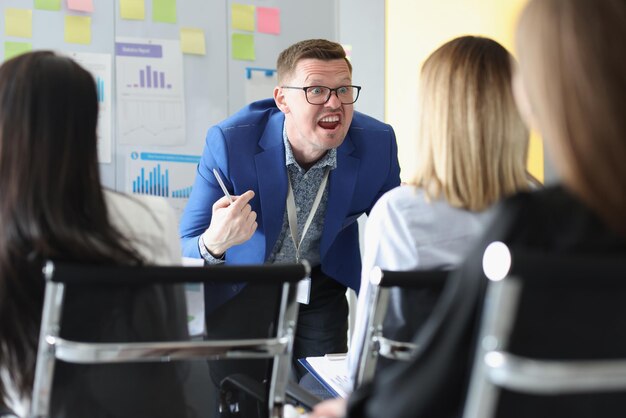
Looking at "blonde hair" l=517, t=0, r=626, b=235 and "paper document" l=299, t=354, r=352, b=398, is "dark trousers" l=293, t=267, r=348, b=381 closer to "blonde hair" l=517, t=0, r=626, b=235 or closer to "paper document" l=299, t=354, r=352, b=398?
"paper document" l=299, t=354, r=352, b=398

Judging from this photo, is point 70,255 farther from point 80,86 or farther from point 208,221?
point 208,221

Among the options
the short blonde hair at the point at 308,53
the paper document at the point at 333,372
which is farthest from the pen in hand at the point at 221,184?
the paper document at the point at 333,372

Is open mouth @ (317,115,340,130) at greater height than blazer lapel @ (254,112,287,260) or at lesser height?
greater

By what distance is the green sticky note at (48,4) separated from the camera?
11.3ft

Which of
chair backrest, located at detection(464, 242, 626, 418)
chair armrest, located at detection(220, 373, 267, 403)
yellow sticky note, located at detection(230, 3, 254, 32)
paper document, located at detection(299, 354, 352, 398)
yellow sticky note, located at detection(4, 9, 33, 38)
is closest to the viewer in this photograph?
chair backrest, located at detection(464, 242, 626, 418)

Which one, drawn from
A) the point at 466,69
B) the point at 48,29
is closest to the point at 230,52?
the point at 48,29

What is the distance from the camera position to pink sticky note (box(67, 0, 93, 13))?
11.4ft

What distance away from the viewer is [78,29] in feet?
11.5

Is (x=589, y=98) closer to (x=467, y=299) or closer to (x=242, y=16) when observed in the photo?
(x=467, y=299)

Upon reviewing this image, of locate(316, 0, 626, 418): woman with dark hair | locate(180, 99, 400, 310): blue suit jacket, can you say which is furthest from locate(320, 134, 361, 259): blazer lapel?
locate(316, 0, 626, 418): woman with dark hair

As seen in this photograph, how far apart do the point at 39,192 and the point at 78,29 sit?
98.8 inches

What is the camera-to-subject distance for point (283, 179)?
271 centimetres

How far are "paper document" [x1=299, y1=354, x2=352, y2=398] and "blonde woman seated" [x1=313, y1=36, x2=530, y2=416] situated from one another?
15 centimetres

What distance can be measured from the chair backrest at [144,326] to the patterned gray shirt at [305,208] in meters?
1.50
